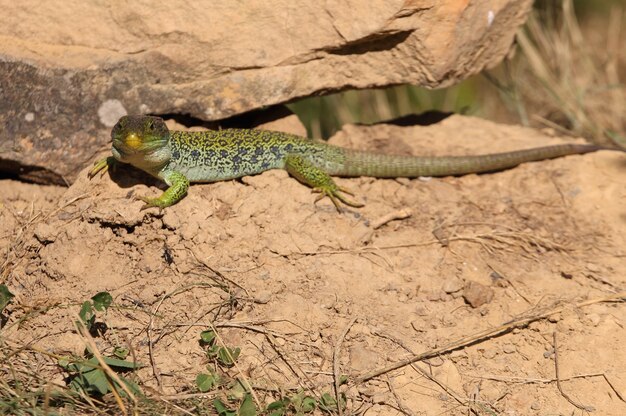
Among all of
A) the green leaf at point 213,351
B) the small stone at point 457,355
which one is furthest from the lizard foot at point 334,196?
the green leaf at point 213,351

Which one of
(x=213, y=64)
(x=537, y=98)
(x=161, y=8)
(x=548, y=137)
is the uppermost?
(x=161, y=8)

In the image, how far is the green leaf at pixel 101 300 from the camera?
12.8ft

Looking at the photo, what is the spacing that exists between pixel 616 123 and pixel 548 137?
6.29 feet

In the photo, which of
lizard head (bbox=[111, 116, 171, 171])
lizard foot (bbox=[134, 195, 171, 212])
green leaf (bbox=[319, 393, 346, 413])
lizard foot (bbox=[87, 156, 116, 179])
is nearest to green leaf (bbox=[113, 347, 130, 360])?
lizard foot (bbox=[134, 195, 171, 212])

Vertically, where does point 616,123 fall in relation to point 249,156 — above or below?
below

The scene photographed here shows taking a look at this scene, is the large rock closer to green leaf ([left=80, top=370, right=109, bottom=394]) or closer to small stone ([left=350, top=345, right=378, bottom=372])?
green leaf ([left=80, top=370, right=109, bottom=394])

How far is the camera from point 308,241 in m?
4.57

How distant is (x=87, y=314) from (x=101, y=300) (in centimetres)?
19

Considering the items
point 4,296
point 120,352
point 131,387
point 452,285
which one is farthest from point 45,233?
point 452,285

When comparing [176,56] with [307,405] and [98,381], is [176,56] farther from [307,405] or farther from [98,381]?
[307,405]

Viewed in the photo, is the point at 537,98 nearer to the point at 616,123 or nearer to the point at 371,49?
the point at 616,123

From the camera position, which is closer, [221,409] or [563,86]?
[221,409]

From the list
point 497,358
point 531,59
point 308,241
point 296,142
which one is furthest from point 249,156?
point 531,59

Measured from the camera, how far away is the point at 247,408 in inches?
144
